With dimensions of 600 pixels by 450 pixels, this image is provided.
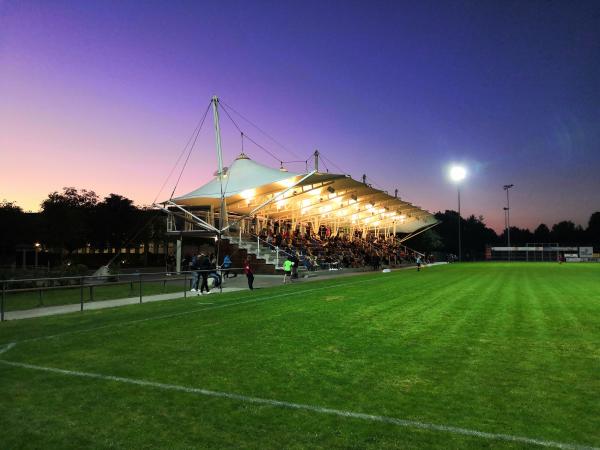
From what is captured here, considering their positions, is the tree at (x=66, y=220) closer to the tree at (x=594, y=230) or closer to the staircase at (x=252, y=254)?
the staircase at (x=252, y=254)

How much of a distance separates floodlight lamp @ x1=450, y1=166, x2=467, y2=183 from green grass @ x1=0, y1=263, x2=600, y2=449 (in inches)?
2275

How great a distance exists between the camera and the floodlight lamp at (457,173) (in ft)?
219

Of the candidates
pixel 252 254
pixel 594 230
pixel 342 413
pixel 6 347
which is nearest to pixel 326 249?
pixel 252 254

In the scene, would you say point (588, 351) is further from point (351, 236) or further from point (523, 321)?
point (351, 236)

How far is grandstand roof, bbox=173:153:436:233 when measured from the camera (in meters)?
36.3

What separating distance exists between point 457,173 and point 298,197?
107ft

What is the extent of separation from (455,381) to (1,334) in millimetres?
9368

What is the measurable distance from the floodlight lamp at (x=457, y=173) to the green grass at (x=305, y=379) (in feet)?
190

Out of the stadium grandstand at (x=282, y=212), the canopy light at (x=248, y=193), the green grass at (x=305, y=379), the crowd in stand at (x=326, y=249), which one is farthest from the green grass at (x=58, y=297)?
the canopy light at (x=248, y=193)

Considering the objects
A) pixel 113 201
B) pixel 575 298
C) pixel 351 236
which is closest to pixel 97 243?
pixel 113 201

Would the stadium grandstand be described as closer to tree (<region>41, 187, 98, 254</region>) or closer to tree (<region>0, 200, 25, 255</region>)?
tree (<region>41, 187, 98, 254</region>)

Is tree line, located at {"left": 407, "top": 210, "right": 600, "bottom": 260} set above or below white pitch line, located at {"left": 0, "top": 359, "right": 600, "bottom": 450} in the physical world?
above

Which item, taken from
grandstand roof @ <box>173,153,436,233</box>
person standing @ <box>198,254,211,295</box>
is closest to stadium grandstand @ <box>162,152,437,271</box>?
grandstand roof @ <box>173,153,436,233</box>

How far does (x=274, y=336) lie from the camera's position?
30.1ft
